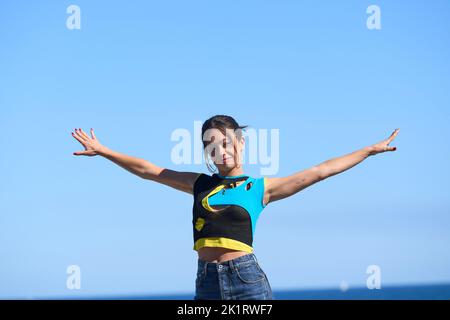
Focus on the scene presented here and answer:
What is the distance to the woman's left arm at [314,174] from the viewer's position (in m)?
8.52

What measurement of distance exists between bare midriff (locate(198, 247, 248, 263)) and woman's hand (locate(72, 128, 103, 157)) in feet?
7.02

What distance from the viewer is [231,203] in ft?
28.0

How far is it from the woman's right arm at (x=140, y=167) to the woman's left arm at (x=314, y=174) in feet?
3.48

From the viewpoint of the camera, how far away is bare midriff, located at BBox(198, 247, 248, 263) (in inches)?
331

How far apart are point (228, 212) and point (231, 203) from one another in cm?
13

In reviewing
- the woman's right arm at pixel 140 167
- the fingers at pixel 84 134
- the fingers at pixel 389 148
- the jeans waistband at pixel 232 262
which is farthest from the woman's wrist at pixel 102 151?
the fingers at pixel 389 148

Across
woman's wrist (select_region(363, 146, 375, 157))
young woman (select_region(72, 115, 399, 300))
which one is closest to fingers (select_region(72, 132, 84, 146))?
young woman (select_region(72, 115, 399, 300))

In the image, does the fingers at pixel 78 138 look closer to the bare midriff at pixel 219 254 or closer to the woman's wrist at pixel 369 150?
the bare midriff at pixel 219 254

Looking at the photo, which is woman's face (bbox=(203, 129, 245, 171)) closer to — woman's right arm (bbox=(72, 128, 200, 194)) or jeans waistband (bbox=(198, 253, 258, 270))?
woman's right arm (bbox=(72, 128, 200, 194))
